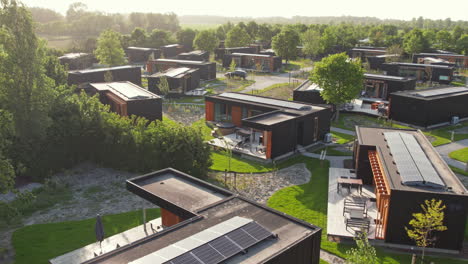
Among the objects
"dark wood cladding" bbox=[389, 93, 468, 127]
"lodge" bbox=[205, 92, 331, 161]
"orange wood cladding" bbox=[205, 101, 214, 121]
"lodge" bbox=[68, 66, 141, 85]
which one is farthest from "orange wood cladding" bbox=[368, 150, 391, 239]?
"lodge" bbox=[68, 66, 141, 85]

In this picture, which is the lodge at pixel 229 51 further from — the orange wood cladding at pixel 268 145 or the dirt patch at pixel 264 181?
the dirt patch at pixel 264 181

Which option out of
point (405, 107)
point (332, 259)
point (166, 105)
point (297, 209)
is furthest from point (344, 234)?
point (166, 105)

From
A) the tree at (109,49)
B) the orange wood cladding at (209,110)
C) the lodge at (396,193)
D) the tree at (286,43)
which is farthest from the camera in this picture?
the tree at (286,43)

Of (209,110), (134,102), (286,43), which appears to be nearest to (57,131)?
(134,102)

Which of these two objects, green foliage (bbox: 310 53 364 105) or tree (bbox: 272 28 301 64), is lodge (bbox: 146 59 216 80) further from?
green foliage (bbox: 310 53 364 105)

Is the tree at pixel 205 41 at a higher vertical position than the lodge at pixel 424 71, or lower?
higher

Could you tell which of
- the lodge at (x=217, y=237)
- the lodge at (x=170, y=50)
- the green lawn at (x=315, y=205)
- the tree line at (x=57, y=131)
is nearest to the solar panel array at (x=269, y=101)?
the green lawn at (x=315, y=205)

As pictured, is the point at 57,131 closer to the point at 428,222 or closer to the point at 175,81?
the point at 428,222
